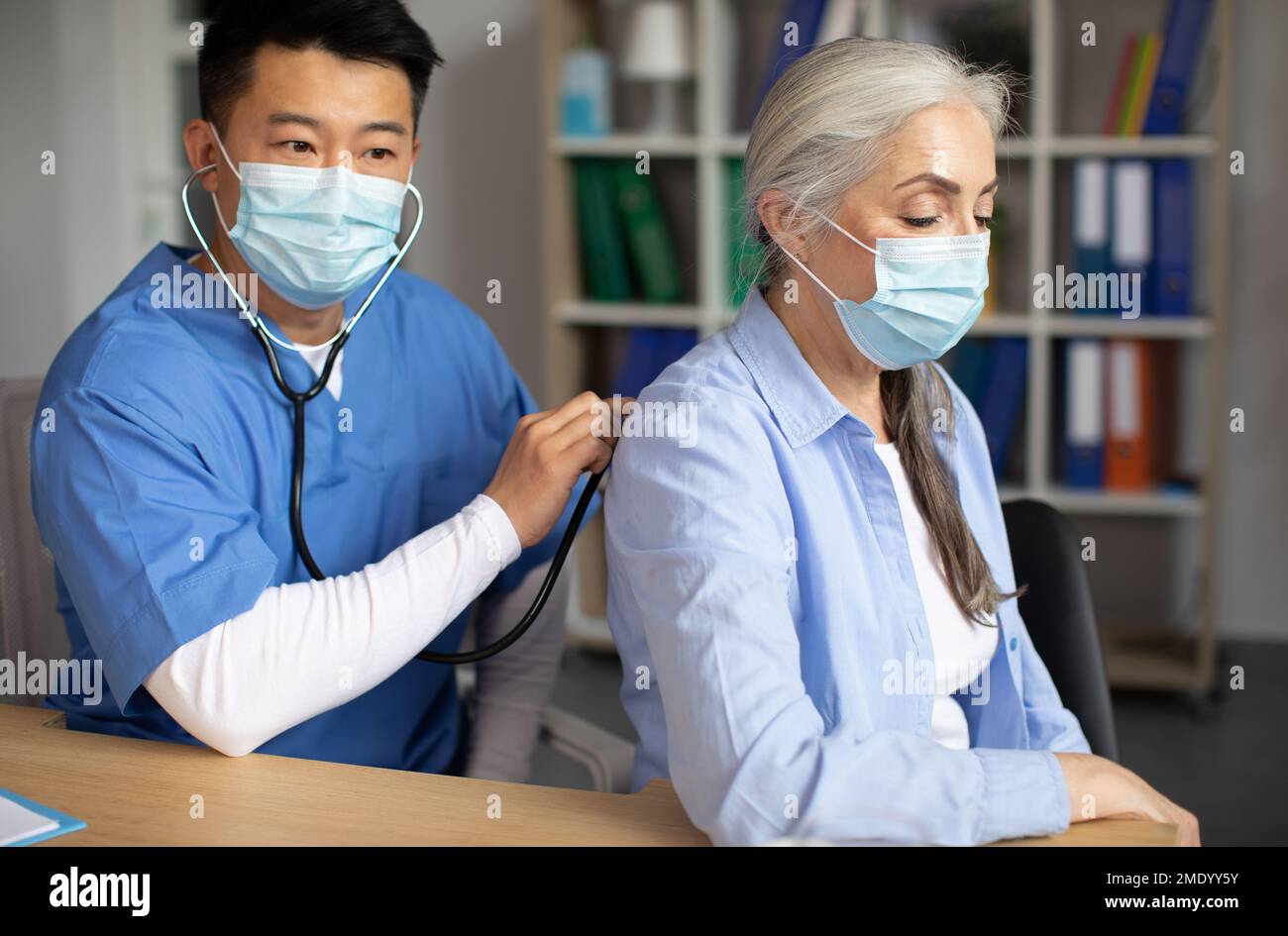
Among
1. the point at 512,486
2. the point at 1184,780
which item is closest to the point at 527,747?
the point at 512,486

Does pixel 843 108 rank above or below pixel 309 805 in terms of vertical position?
above

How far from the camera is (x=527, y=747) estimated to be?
1583mm

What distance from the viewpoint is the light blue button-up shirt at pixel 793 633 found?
0.99 m

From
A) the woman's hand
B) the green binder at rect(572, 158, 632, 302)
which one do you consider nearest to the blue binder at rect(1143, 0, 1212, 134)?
the green binder at rect(572, 158, 632, 302)

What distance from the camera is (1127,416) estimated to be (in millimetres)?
3033

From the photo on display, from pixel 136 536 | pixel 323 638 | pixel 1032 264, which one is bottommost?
pixel 323 638

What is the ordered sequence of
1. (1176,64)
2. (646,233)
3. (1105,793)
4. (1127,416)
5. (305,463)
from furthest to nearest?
(646,233) → (1127,416) → (1176,64) → (305,463) → (1105,793)

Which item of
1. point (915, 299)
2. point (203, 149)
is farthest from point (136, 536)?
point (915, 299)

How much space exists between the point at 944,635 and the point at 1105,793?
0.91 feet

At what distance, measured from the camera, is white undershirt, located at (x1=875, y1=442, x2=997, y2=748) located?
129cm

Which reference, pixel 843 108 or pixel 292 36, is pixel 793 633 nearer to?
pixel 843 108

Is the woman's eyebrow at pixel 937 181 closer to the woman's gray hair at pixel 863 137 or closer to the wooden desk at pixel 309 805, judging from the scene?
the woman's gray hair at pixel 863 137

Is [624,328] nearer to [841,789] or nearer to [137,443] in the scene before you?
[137,443]

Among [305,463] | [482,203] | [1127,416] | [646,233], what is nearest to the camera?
[305,463]
